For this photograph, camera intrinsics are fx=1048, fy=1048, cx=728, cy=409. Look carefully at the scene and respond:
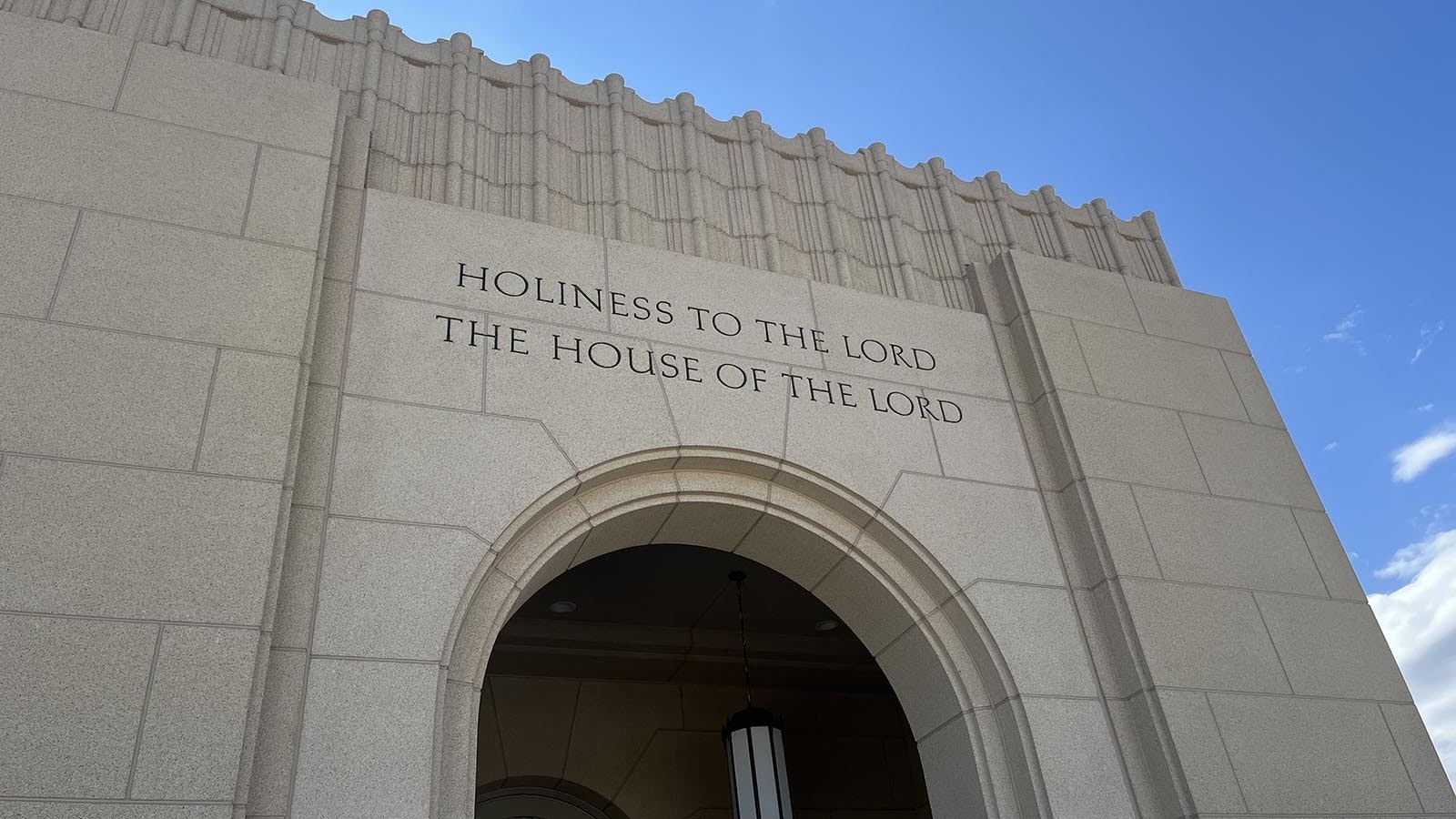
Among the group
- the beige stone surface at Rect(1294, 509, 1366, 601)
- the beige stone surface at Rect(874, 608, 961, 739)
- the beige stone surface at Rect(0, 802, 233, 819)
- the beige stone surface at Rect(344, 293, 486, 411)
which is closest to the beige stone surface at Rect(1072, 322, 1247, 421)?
the beige stone surface at Rect(1294, 509, 1366, 601)

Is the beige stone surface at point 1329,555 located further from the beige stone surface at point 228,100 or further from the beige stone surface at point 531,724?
the beige stone surface at point 228,100

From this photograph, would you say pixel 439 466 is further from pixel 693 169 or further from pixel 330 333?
pixel 693 169

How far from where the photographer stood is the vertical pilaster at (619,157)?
7.67m

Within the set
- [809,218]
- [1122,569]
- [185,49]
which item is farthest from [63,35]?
[1122,569]

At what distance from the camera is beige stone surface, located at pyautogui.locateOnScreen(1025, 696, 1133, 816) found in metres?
6.12

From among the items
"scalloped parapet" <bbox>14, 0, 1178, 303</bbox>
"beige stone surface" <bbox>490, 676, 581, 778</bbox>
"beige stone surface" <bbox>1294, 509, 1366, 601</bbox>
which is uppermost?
"scalloped parapet" <bbox>14, 0, 1178, 303</bbox>

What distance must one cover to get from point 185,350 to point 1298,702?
276 inches

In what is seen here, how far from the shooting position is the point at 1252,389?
349 inches

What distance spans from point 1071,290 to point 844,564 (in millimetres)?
3490

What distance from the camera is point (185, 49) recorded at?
23.1 ft

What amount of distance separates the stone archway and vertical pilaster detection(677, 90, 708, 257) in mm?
1973

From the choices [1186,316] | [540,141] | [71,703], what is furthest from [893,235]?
[71,703]

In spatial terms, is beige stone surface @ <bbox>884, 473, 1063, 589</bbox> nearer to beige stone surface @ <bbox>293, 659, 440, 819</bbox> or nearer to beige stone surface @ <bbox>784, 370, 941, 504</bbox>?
beige stone surface @ <bbox>784, 370, 941, 504</bbox>

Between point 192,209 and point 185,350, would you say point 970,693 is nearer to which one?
point 185,350
